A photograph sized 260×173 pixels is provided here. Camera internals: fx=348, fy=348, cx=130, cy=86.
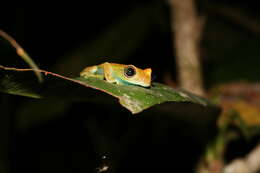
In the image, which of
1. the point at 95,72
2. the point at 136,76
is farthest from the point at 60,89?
the point at 95,72

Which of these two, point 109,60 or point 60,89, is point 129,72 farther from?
point 109,60

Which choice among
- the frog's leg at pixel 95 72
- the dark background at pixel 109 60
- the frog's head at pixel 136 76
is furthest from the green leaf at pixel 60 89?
the frog's leg at pixel 95 72

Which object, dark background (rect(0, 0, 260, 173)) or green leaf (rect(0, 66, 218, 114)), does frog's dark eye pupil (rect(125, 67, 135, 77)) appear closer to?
dark background (rect(0, 0, 260, 173))

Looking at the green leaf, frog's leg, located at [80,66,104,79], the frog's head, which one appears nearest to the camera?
the green leaf

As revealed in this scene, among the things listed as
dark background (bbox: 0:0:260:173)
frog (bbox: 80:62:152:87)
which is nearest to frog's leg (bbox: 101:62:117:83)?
frog (bbox: 80:62:152:87)

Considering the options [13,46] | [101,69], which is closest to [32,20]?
[101,69]

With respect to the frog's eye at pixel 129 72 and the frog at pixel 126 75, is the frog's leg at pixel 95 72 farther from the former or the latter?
the frog's eye at pixel 129 72
